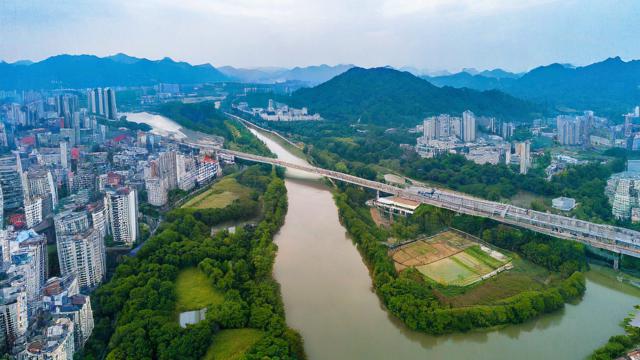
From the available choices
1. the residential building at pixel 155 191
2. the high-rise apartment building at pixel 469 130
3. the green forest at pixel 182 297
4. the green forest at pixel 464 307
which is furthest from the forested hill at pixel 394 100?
the green forest at pixel 182 297

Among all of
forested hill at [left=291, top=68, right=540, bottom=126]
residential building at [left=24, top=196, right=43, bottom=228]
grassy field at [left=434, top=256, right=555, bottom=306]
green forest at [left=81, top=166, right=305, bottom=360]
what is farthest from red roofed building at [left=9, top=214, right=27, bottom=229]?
forested hill at [left=291, top=68, right=540, bottom=126]

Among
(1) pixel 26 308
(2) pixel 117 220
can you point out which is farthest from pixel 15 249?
(2) pixel 117 220

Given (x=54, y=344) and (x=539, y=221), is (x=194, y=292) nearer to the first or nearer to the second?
(x=54, y=344)

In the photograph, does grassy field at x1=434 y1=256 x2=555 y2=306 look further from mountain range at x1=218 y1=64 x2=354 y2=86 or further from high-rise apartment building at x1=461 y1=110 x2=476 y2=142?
mountain range at x1=218 y1=64 x2=354 y2=86

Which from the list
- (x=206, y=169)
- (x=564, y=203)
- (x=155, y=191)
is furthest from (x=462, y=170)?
(x=155, y=191)

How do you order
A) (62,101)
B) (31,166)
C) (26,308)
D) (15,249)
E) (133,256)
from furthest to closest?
(62,101) < (31,166) < (133,256) < (15,249) < (26,308)

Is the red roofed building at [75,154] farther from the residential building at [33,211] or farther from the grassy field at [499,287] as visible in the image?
the grassy field at [499,287]

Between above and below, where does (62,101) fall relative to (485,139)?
above

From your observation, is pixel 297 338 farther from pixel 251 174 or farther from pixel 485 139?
pixel 485 139
